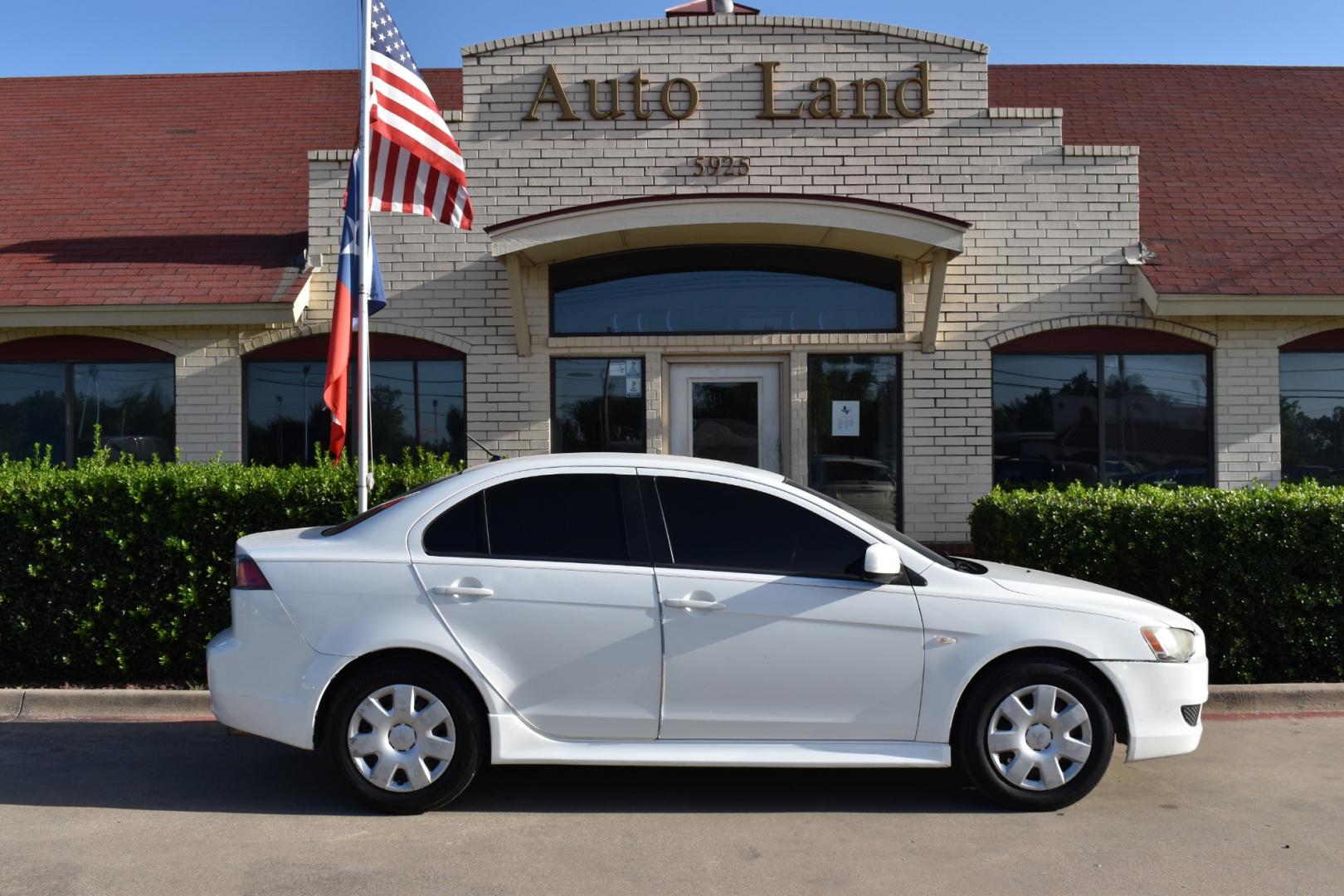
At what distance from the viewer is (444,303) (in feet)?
36.5

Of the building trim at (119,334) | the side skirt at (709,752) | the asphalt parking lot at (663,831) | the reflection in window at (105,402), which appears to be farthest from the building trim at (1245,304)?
the reflection in window at (105,402)

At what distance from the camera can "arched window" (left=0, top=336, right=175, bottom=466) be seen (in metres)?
11.1

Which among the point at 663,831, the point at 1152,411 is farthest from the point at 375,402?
the point at 1152,411

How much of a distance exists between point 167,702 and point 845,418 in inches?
241

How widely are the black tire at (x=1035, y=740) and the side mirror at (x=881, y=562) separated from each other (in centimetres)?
69

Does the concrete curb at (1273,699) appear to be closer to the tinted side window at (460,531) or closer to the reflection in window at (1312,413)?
the reflection in window at (1312,413)

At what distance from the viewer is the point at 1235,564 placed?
779cm

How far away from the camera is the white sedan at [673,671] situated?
5.46 metres

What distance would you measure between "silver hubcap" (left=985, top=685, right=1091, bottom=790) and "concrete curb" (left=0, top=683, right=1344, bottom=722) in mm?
2529

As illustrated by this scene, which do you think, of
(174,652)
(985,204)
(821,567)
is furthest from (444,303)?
(821,567)

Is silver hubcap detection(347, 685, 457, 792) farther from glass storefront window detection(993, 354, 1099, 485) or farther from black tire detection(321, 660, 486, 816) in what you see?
glass storefront window detection(993, 354, 1099, 485)

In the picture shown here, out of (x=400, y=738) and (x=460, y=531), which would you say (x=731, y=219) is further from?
(x=400, y=738)

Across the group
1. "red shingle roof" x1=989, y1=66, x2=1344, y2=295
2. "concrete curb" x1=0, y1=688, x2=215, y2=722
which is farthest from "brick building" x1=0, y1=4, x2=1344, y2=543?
"concrete curb" x1=0, y1=688, x2=215, y2=722

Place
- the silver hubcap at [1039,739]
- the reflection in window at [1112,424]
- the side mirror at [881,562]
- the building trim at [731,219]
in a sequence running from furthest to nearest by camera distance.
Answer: the reflection in window at [1112,424] → the building trim at [731,219] → the silver hubcap at [1039,739] → the side mirror at [881,562]
